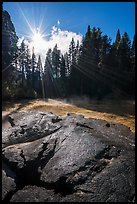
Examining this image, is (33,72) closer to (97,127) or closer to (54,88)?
(54,88)

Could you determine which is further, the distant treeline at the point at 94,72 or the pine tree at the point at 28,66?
the pine tree at the point at 28,66

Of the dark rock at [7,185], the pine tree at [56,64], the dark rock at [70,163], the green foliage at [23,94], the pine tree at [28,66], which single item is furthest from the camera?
the pine tree at [56,64]

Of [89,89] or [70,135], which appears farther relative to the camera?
[89,89]

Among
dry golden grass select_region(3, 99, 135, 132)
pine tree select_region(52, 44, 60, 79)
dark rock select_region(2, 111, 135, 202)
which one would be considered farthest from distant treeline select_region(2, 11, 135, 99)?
dark rock select_region(2, 111, 135, 202)

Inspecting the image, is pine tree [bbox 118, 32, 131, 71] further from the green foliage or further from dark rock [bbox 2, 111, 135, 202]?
dark rock [bbox 2, 111, 135, 202]

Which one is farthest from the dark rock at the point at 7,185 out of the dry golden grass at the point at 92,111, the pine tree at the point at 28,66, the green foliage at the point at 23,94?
the pine tree at the point at 28,66

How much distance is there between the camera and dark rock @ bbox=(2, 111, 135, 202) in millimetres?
5645

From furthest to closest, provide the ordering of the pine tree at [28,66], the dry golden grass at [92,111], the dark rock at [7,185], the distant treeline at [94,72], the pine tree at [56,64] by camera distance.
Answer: the pine tree at [56,64] < the pine tree at [28,66] < the distant treeline at [94,72] < the dry golden grass at [92,111] < the dark rock at [7,185]

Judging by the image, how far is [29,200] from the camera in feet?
18.5

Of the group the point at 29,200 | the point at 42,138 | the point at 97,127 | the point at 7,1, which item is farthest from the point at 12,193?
the point at 7,1

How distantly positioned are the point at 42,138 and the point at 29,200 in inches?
129

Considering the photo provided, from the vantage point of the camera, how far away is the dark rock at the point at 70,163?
18.5 feet

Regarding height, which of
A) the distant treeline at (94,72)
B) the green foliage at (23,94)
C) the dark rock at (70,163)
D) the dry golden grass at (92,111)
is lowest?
the dark rock at (70,163)

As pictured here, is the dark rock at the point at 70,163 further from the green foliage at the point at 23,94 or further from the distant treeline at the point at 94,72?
the distant treeline at the point at 94,72
